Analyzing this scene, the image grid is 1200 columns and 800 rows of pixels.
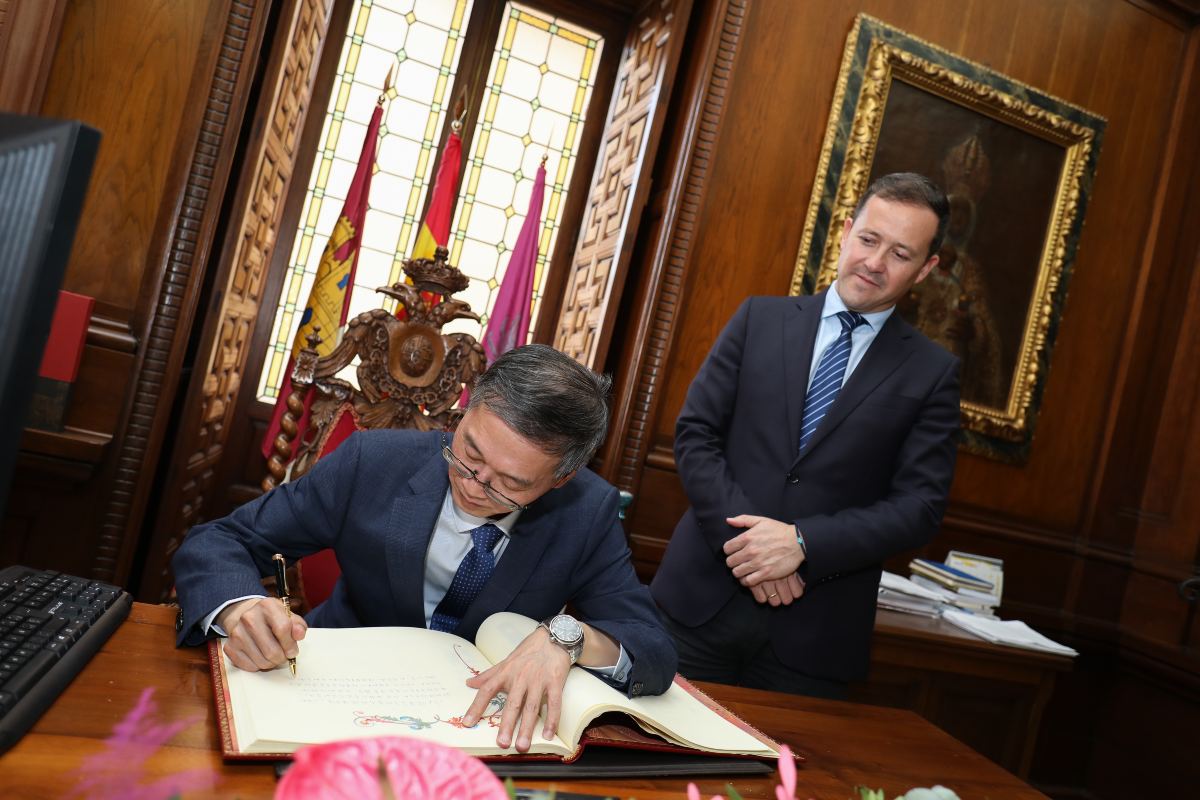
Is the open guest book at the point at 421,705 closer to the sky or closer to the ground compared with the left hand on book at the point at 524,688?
closer to the ground

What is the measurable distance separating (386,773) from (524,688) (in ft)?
2.68

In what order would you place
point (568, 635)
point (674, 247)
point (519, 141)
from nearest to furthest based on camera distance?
point (568, 635)
point (674, 247)
point (519, 141)

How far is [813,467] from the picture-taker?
2162 millimetres

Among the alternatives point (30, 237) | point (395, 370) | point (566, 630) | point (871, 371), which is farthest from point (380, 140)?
point (30, 237)

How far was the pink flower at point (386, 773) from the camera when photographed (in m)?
0.44

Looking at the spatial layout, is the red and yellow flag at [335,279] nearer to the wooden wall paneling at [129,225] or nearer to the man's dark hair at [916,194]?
the wooden wall paneling at [129,225]

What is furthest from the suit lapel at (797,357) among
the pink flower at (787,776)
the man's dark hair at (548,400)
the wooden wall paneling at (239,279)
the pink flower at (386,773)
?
the wooden wall paneling at (239,279)

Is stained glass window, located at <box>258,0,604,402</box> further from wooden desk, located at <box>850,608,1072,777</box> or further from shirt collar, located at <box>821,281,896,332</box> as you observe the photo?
shirt collar, located at <box>821,281,896,332</box>

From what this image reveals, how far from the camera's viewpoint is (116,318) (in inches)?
121

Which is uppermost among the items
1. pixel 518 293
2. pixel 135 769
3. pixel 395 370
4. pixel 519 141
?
pixel 519 141

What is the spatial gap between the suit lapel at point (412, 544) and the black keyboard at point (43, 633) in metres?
0.42

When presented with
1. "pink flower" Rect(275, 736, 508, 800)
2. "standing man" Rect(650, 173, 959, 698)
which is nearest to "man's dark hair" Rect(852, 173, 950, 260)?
"standing man" Rect(650, 173, 959, 698)

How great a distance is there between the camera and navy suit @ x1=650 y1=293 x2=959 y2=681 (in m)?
2.07

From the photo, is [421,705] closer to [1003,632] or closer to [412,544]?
[412,544]
